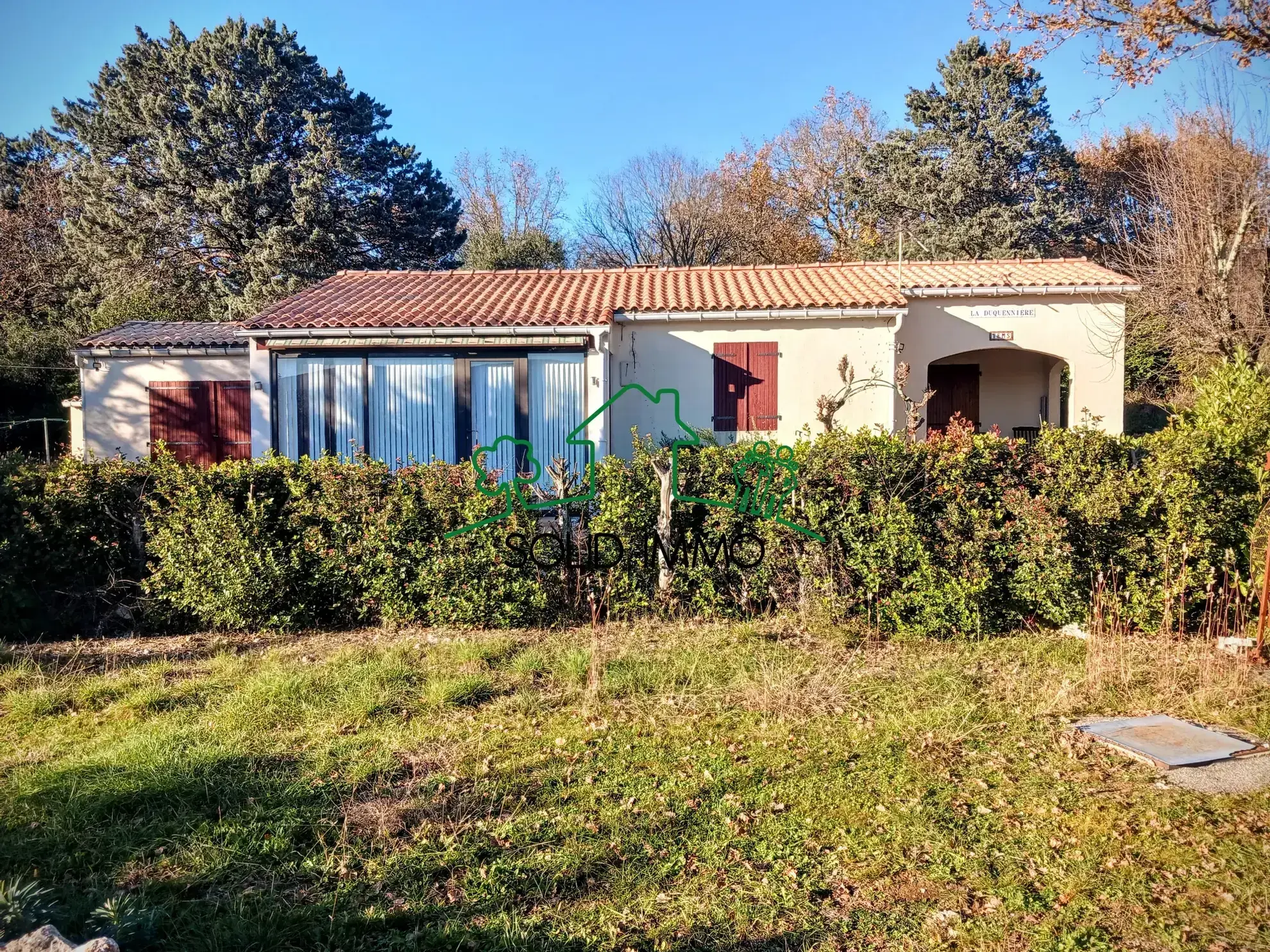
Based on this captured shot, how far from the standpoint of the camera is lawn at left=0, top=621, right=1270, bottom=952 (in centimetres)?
317

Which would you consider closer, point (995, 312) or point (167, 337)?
point (995, 312)

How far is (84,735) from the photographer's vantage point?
5.00 meters

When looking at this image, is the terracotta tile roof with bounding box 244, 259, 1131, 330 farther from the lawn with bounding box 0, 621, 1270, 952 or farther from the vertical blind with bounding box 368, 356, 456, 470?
the lawn with bounding box 0, 621, 1270, 952

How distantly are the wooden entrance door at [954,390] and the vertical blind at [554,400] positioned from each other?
8.20m

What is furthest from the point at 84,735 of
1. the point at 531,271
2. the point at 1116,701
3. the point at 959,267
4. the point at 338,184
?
the point at 338,184

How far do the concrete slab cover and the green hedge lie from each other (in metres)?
1.80

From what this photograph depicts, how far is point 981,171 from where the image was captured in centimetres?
2458

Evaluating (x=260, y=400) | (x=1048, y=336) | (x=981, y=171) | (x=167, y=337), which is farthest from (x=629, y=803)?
(x=981, y=171)

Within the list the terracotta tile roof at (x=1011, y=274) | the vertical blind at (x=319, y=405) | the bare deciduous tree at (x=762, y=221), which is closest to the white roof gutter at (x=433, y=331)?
the vertical blind at (x=319, y=405)

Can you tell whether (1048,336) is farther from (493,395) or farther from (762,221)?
(762,221)

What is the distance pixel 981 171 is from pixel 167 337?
22476mm

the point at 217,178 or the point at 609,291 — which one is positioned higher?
the point at 217,178

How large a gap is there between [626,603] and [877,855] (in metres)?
3.87

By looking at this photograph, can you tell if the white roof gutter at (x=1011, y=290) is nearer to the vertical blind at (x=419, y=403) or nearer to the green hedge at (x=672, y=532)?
the vertical blind at (x=419, y=403)
